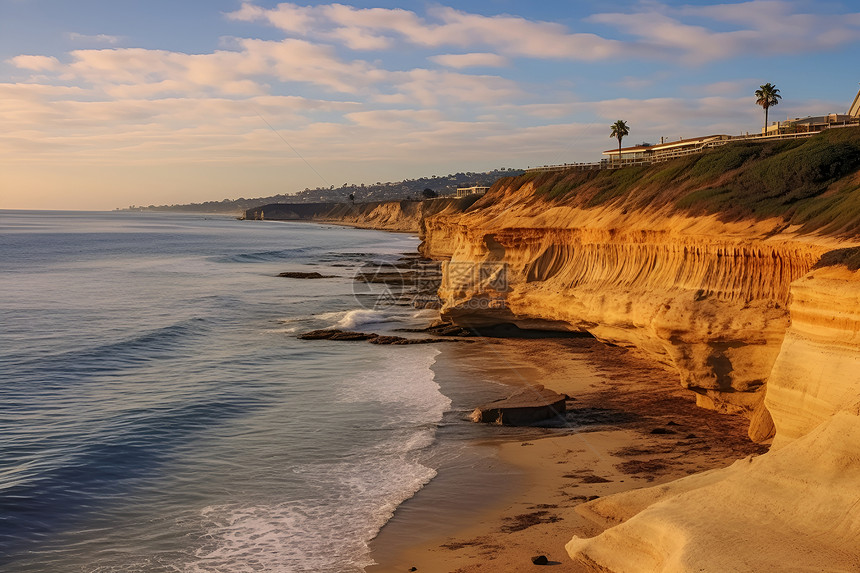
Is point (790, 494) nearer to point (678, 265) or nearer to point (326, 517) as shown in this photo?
point (326, 517)

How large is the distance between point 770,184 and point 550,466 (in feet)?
36.6

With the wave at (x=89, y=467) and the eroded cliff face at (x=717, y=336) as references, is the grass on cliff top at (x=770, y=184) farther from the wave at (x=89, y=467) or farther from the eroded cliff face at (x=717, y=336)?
the wave at (x=89, y=467)

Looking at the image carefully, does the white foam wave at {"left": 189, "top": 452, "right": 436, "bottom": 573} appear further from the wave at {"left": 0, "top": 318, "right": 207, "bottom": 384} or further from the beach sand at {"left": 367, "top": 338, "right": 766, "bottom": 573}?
the wave at {"left": 0, "top": 318, "right": 207, "bottom": 384}

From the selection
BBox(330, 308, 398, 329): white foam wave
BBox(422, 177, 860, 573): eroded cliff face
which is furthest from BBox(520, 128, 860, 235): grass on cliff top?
BBox(330, 308, 398, 329): white foam wave

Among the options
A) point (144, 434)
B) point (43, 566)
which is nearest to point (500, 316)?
point (144, 434)

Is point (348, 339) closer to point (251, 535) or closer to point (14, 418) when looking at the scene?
point (14, 418)

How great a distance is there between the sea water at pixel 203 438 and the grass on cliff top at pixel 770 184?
9.93 metres

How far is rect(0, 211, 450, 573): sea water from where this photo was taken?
12.4m

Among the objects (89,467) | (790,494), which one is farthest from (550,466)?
(89,467)

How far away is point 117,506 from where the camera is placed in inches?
550

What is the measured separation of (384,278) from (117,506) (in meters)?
47.6

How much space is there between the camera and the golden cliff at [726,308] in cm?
872

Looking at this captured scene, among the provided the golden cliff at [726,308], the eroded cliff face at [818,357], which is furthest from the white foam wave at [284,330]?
the eroded cliff face at [818,357]

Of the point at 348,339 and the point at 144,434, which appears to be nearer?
the point at 144,434
